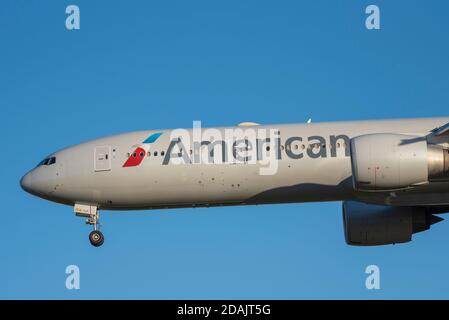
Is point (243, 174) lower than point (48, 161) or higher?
lower

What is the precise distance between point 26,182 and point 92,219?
3.08 m

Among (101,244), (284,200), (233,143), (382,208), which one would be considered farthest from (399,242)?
(101,244)

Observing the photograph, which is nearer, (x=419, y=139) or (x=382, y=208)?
(x=419, y=139)

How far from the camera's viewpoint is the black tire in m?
38.6

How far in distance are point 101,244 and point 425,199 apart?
469 inches

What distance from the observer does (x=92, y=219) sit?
38.7 m

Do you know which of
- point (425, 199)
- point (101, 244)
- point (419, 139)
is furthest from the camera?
point (101, 244)

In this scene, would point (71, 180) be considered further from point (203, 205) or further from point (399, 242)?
point (399, 242)

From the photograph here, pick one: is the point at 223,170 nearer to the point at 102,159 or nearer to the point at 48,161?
the point at 102,159

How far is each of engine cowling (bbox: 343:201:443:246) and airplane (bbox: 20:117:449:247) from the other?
0.12 feet

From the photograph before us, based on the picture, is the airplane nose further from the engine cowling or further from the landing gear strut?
the engine cowling

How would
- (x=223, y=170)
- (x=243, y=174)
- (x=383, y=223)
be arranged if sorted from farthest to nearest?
(x=383, y=223) → (x=223, y=170) → (x=243, y=174)

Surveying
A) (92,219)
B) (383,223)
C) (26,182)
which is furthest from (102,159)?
(383,223)

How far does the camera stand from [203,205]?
38.0 m
